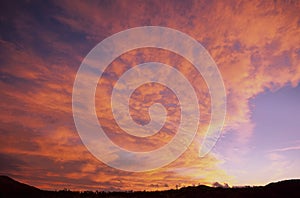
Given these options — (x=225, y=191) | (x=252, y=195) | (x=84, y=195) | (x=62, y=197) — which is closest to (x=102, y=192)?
(x=84, y=195)

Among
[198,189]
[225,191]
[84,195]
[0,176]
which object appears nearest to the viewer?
[225,191]

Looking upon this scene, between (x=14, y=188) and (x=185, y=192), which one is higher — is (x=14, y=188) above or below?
above

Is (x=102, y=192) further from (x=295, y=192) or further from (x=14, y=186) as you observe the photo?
(x=295, y=192)

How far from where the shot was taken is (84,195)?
32594mm

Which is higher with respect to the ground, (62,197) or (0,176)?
(0,176)

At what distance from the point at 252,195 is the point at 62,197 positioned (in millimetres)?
18524

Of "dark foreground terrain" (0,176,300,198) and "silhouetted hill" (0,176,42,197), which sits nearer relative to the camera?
"dark foreground terrain" (0,176,300,198)

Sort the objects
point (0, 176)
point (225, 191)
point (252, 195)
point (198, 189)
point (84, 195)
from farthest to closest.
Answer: point (0, 176) → point (84, 195) → point (198, 189) → point (225, 191) → point (252, 195)

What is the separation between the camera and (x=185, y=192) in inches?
1175

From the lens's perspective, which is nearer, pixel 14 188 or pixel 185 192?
pixel 185 192

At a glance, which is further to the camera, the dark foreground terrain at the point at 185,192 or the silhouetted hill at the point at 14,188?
the silhouetted hill at the point at 14,188

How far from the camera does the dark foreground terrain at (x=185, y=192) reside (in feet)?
87.7

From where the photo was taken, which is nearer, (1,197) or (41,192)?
(1,197)

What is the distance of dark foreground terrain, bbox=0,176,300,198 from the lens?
2673 centimetres
